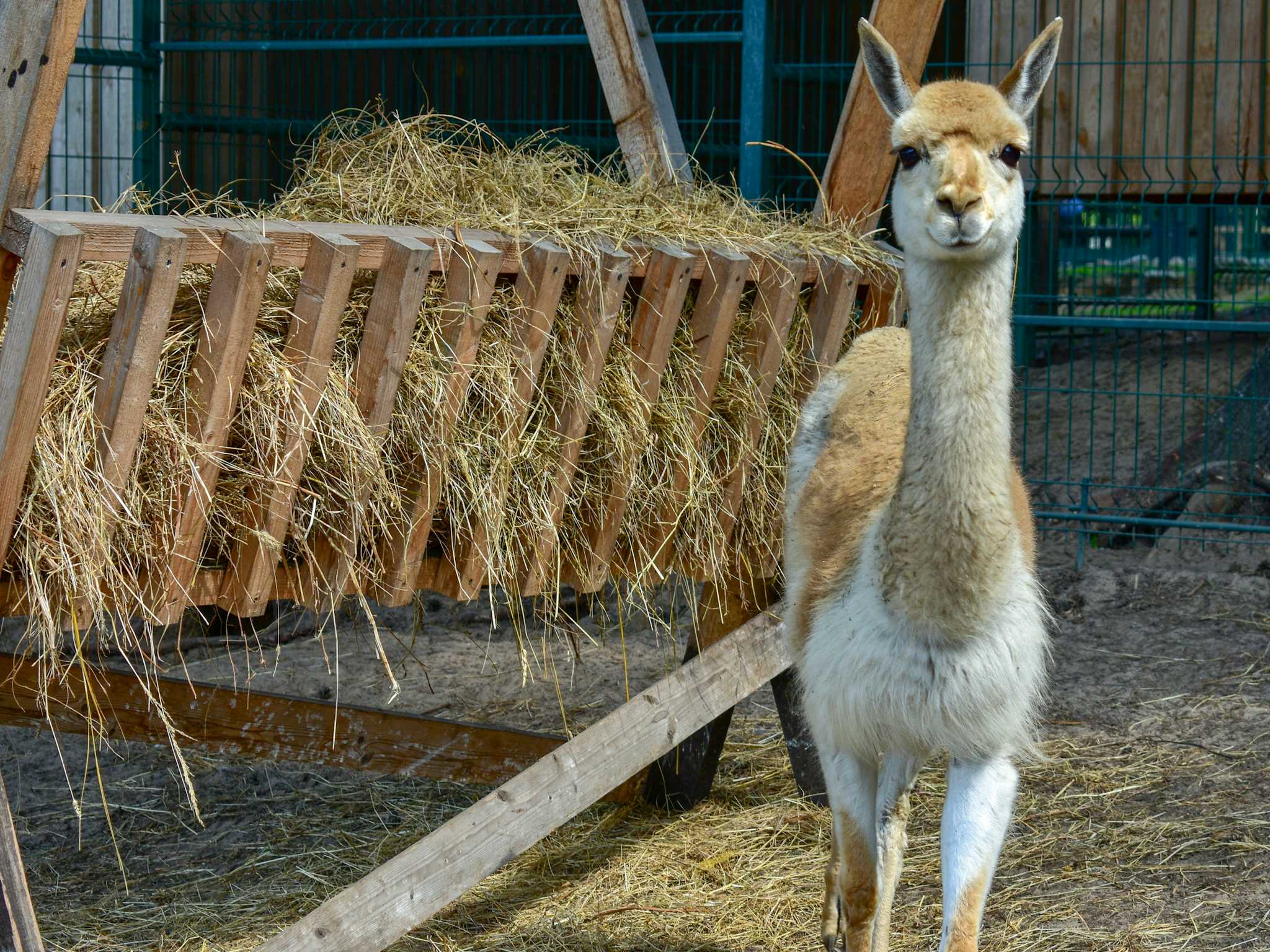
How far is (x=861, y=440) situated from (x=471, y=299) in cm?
110

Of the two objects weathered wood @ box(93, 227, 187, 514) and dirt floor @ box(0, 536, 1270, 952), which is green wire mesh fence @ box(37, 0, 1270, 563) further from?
weathered wood @ box(93, 227, 187, 514)

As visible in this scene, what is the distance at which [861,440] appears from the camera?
373 centimetres

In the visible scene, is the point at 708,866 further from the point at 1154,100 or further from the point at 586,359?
the point at 1154,100

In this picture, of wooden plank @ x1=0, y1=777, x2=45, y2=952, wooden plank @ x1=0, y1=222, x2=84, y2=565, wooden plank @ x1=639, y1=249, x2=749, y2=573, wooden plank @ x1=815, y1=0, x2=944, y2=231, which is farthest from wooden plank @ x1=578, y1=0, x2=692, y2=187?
wooden plank @ x1=0, y1=777, x2=45, y2=952

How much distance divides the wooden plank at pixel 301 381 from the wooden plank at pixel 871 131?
1.86 m

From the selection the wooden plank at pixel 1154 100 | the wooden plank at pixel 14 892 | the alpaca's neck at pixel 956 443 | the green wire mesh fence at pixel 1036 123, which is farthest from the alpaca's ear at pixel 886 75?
the wooden plank at pixel 1154 100

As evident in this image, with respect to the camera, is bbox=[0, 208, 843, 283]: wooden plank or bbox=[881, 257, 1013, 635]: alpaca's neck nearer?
bbox=[0, 208, 843, 283]: wooden plank

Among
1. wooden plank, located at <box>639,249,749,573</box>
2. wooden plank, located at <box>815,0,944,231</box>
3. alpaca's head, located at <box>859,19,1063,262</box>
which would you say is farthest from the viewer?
wooden plank, located at <box>815,0,944,231</box>

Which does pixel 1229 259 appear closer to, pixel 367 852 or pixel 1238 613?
pixel 1238 613

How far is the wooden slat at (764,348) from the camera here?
3932 millimetres

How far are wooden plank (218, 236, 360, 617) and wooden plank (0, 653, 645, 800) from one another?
1.28m

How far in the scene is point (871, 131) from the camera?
432 cm

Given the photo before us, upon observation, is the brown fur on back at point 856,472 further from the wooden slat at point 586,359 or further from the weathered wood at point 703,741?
the weathered wood at point 703,741

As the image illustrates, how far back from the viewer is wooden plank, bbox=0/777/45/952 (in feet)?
9.31
